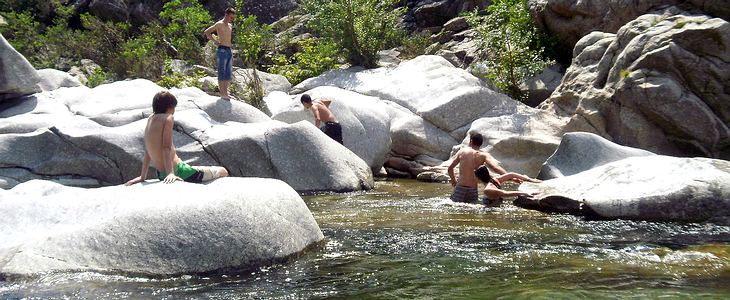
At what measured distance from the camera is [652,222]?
26.6 feet

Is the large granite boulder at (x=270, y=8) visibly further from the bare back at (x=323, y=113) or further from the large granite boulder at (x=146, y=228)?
the large granite boulder at (x=146, y=228)

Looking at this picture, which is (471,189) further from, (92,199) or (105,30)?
(105,30)

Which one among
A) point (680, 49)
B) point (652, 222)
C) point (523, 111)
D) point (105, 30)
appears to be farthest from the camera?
point (105, 30)

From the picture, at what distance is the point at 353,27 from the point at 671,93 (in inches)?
351

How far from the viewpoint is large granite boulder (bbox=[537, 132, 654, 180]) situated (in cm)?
1052

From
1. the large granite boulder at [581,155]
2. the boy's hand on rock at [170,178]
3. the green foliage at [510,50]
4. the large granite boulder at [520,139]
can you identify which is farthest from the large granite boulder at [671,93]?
the boy's hand on rock at [170,178]

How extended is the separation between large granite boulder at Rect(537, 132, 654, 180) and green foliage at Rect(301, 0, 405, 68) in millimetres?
8996

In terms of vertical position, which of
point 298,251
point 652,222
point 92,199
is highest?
point 92,199

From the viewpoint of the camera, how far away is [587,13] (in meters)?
17.2

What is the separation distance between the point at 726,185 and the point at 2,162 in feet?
31.7

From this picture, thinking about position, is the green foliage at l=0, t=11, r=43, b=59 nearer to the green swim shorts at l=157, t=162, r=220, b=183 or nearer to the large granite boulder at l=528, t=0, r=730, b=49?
the large granite boulder at l=528, t=0, r=730, b=49

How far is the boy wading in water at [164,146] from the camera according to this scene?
7121 millimetres

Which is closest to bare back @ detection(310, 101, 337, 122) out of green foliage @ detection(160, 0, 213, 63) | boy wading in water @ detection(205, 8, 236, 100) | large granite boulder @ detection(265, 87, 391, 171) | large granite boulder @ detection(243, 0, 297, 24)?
large granite boulder @ detection(265, 87, 391, 171)

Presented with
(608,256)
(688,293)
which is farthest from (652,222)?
(688,293)
